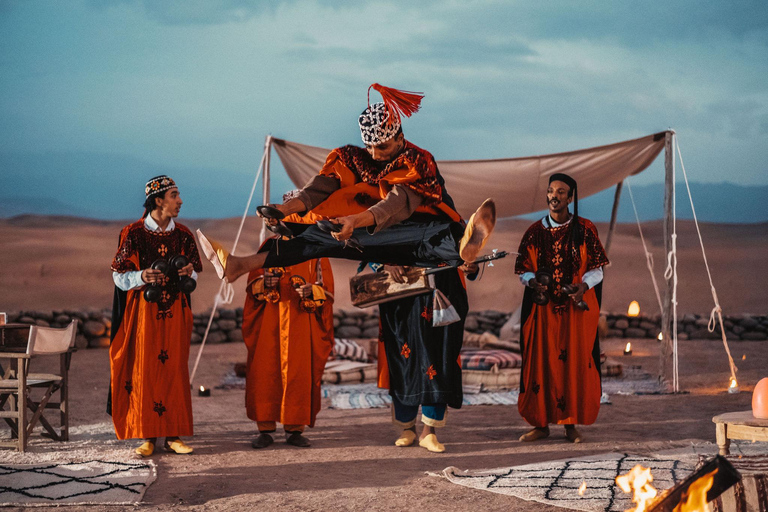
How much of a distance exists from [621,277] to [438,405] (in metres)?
20.6

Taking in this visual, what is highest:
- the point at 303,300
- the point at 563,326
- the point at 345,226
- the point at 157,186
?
the point at 157,186

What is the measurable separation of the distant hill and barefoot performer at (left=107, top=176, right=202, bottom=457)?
124 ft

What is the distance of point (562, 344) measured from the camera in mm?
5230

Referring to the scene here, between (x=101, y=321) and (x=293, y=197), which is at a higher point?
(x=293, y=197)

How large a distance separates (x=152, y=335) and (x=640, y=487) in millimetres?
3062

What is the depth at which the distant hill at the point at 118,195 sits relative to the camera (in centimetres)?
4538

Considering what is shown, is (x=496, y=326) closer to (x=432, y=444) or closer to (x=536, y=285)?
(x=536, y=285)

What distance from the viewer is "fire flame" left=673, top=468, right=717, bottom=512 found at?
7.91 feet

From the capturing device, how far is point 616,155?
7.46m

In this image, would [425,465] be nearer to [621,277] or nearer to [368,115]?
[368,115]

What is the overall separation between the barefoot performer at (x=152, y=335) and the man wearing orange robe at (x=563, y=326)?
2.27m

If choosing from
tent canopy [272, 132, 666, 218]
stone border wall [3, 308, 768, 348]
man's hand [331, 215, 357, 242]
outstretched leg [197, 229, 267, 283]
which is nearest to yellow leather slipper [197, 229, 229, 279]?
outstretched leg [197, 229, 267, 283]

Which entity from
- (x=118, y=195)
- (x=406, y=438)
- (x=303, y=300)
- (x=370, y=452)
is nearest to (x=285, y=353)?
(x=303, y=300)

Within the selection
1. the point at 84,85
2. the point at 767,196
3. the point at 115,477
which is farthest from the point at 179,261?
the point at 767,196
